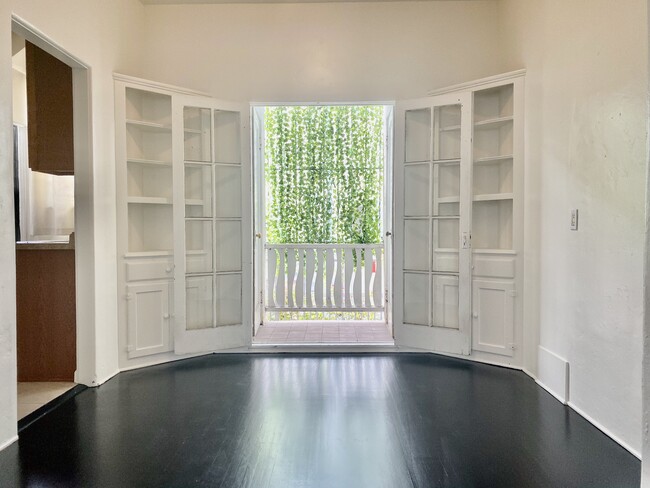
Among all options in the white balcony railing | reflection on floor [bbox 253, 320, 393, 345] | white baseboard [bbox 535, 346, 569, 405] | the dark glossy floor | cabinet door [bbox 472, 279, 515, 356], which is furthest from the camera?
the white balcony railing

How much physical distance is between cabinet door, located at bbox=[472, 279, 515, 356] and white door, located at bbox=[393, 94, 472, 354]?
0.24 ft

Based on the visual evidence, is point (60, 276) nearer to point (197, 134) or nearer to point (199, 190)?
point (199, 190)

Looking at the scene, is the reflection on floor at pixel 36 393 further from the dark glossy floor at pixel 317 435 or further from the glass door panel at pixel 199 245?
the glass door panel at pixel 199 245

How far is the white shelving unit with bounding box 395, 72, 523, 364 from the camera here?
328cm

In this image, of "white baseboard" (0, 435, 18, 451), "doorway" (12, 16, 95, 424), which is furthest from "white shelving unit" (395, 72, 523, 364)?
"white baseboard" (0, 435, 18, 451)

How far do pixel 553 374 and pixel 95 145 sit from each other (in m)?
3.48

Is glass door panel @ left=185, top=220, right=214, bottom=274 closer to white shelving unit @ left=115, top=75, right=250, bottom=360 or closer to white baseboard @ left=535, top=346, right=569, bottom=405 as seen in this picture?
white shelving unit @ left=115, top=75, right=250, bottom=360

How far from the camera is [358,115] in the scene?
511 cm

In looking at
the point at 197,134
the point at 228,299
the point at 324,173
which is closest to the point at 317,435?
the point at 228,299

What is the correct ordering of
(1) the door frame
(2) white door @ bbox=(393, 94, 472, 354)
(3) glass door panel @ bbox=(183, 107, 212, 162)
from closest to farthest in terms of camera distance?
1. (1) the door frame
2. (2) white door @ bbox=(393, 94, 472, 354)
3. (3) glass door panel @ bbox=(183, 107, 212, 162)

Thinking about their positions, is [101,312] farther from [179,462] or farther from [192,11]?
[192,11]

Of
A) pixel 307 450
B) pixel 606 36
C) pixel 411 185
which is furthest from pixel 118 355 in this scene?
pixel 606 36

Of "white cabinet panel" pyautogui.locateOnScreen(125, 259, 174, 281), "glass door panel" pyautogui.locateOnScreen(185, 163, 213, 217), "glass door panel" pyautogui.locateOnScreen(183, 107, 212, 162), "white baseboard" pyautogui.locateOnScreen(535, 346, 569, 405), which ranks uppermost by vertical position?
"glass door panel" pyautogui.locateOnScreen(183, 107, 212, 162)

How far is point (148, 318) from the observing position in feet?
Answer: 11.1
